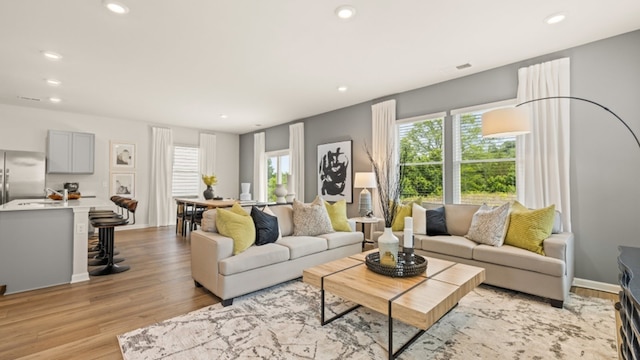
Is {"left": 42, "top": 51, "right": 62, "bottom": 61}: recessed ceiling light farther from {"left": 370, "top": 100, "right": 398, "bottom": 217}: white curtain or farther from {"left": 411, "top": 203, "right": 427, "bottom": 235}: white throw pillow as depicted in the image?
{"left": 411, "top": 203, "right": 427, "bottom": 235}: white throw pillow

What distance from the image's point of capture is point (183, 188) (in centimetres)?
802

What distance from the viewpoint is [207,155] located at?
332 inches

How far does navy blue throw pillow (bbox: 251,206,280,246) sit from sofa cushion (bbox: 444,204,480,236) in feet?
7.57

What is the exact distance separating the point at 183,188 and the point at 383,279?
23.6 ft

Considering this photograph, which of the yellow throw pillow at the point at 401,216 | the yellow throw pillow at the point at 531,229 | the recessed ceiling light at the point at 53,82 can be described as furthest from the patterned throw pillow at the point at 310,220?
the recessed ceiling light at the point at 53,82

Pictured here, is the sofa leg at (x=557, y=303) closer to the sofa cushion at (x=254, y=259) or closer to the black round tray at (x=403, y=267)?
the black round tray at (x=403, y=267)

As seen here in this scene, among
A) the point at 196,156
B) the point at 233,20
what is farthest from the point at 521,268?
the point at 196,156

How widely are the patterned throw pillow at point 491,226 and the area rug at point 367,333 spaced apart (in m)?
0.66

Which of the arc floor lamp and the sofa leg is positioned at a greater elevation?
the arc floor lamp

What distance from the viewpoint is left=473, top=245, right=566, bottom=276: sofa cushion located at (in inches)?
106

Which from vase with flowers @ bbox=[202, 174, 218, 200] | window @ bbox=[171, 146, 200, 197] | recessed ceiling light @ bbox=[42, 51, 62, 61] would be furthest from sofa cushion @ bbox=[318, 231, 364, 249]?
window @ bbox=[171, 146, 200, 197]

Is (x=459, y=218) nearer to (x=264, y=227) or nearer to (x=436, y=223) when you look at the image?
(x=436, y=223)

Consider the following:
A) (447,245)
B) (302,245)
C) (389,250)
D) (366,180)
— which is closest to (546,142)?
(447,245)

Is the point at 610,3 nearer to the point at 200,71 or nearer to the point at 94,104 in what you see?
the point at 200,71
